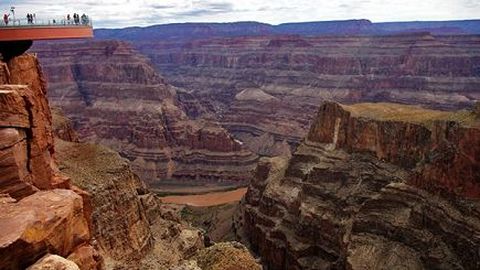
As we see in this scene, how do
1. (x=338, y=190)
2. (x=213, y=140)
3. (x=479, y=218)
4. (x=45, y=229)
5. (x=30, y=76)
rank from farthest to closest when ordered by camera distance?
(x=213, y=140), (x=338, y=190), (x=479, y=218), (x=30, y=76), (x=45, y=229)

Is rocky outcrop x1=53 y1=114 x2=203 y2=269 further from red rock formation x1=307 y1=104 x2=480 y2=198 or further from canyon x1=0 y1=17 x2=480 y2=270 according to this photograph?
red rock formation x1=307 y1=104 x2=480 y2=198

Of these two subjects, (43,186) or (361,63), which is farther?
(361,63)

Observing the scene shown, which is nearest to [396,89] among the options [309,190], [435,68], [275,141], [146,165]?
[435,68]

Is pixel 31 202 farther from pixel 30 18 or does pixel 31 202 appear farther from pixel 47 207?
pixel 30 18

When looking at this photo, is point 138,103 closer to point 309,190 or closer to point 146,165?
point 146,165

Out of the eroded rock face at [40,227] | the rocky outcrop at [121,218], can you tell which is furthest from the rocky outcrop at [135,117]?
the eroded rock face at [40,227]
